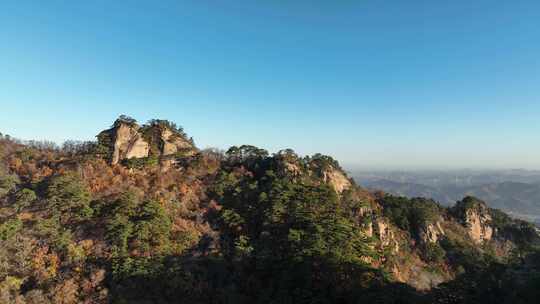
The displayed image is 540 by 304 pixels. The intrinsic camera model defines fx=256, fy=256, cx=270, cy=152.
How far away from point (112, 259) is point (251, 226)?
16.7 metres

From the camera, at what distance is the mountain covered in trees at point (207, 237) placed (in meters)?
20.9

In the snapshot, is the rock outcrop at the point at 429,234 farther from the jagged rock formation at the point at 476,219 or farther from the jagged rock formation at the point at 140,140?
the jagged rock formation at the point at 140,140

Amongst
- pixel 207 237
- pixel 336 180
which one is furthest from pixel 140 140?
pixel 336 180

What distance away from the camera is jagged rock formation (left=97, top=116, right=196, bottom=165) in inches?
1754

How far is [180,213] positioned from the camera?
116 ft

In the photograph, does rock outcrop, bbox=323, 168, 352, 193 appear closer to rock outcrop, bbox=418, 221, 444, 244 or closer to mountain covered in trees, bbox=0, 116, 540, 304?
mountain covered in trees, bbox=0, 116, 540, 304

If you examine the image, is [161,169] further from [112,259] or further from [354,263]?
[354,263]

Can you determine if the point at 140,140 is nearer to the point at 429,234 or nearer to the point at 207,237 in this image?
the point at 207,237

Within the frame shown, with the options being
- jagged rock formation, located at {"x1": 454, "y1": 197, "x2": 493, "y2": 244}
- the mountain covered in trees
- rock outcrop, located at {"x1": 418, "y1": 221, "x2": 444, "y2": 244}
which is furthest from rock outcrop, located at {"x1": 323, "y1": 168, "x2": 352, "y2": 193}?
jagged rock formation, located at {"x1": 454, "y1": 197, "x2": 493, "y2": 244}

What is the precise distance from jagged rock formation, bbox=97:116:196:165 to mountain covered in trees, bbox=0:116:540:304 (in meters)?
0.24

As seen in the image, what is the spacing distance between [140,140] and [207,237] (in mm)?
25114

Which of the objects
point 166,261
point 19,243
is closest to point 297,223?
point 166,261

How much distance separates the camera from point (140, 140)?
153 feet

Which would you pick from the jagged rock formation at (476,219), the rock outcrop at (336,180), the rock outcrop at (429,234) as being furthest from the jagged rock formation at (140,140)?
the jagged rock formation at (476,219)
